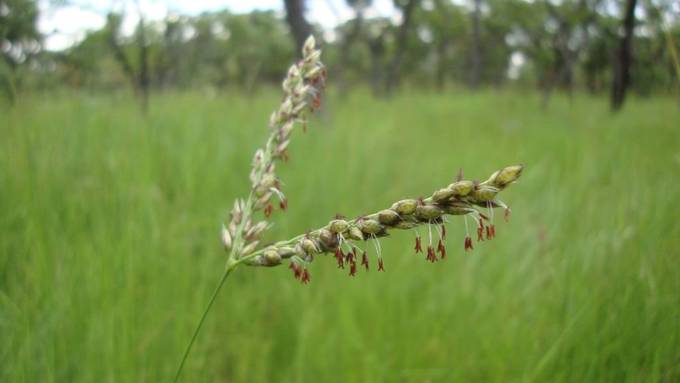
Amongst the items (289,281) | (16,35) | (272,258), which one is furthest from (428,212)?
(16,35)

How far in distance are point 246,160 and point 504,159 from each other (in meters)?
2.69

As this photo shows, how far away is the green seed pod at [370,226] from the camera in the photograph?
59 cm

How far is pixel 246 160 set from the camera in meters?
3.59

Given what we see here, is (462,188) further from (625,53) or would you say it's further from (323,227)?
(625,53)

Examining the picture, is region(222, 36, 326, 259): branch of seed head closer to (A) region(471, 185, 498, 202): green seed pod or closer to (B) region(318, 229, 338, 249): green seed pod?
(B) region(318, 229, 338, 249): green seed pod

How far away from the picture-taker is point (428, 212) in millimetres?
560

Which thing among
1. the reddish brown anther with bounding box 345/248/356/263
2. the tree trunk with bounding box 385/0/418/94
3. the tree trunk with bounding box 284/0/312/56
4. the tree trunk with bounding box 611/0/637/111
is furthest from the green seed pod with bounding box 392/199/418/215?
the tree trunk with bounding box 385/0/418/94

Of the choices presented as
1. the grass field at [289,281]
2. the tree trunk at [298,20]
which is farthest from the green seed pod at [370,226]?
the tree trunk at [298,20]

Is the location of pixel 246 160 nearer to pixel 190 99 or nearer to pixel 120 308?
pixel 120 308

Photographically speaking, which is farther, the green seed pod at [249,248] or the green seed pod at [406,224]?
the green seed pod at [249,248]

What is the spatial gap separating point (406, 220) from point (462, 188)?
9cm

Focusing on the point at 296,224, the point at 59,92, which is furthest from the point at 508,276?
the point at 59,92

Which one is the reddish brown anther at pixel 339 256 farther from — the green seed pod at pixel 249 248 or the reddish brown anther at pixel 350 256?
the green seed pod at pixel 249 248

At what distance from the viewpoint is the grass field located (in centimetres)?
141
